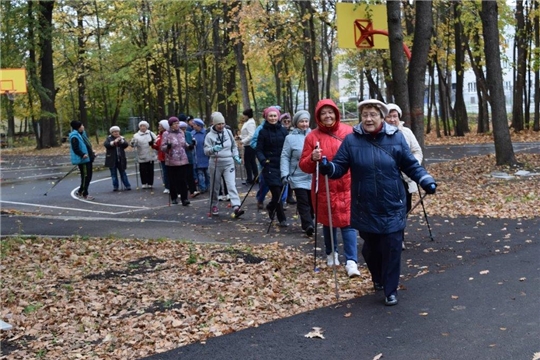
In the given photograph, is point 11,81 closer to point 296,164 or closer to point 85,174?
point 85,174

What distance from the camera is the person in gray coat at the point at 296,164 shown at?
1068cm

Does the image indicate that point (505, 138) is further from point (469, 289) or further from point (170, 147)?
point (469, 289)

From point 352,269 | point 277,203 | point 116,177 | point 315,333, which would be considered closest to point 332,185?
point 352,269

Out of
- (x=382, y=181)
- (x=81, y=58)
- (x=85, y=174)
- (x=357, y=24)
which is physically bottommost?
(x=85, y=174)

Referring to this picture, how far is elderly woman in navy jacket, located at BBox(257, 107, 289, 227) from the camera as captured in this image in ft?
41.3

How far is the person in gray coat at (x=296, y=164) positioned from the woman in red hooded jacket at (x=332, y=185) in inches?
59.1

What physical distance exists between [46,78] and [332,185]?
4458cm

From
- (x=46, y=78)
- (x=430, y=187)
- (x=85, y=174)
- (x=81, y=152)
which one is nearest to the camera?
(x=430, y=187)

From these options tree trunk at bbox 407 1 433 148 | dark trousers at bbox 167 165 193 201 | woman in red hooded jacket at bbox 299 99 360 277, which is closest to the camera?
woman in red hooded jacket at bbox 299 99 360 277

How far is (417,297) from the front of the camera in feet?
24.1

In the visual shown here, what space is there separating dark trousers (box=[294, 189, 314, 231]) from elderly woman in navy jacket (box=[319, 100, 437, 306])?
149 inches

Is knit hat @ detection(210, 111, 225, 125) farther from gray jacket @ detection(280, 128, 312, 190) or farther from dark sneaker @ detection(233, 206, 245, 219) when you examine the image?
gray jacket @ detection(280, 128, 312, 190)

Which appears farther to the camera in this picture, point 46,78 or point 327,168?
point 46,78

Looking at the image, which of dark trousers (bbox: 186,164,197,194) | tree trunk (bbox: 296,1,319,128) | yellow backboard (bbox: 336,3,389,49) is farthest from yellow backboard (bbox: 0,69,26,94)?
yellow backboard (bbox: 336,3,389,49)
